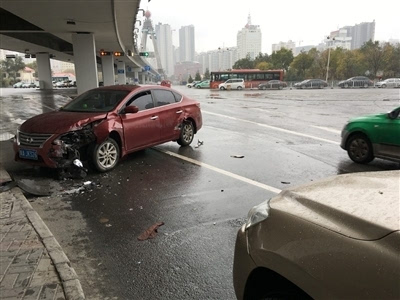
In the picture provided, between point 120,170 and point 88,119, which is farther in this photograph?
point 120,170

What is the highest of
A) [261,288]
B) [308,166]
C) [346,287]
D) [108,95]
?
[108,95]

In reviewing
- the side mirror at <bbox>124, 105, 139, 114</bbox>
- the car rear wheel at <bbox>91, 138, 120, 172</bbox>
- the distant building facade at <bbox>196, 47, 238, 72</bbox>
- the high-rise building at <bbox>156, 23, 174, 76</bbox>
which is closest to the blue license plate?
the car rear wheel at <bbox>91, 138, 120, 172</bbox>

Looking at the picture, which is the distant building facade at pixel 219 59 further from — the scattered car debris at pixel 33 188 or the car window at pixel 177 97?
the scattered car debris at pixel 33 188

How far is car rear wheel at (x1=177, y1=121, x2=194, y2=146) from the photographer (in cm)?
930

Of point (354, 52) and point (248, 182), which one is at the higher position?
point (354, 52)

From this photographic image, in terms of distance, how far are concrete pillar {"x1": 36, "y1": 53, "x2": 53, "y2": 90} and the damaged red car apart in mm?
43673

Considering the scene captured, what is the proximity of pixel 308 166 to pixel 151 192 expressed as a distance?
3.56 metres

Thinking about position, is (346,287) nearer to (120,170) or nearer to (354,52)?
(120,170)

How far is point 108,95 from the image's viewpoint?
7.93m

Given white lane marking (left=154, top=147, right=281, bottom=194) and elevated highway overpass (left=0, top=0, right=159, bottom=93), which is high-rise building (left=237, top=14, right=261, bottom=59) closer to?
elevated highway overpass (left=0, top=0, right=159, bottom=93)

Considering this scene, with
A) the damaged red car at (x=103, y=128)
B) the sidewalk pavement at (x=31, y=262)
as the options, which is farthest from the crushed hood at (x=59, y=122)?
the sidewalk pavement at (x=31, y=262)

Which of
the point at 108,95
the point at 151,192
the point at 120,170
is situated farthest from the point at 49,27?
the point at 151,192

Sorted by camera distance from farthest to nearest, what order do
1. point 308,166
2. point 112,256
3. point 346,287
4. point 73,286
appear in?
point 308,166 < point 112,256 < point 73,286 < point 346,287

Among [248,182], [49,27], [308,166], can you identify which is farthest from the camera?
[49,27]
